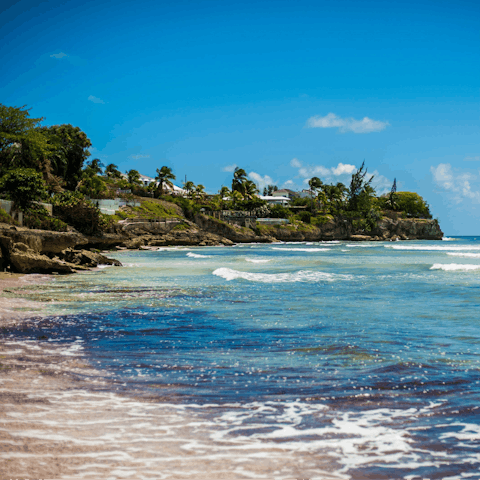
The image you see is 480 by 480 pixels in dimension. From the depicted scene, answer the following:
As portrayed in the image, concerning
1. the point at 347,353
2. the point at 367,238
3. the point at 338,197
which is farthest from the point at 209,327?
the point at 338,197

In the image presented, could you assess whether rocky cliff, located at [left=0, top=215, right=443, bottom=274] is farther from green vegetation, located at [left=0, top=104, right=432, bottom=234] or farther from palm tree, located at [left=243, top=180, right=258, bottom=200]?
palm tree, located at [left=243, top=180, right=258, bottom=200]

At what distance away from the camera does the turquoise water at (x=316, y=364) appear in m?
4.06

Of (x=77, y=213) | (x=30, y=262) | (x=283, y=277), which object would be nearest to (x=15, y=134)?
(x=77, y=213)

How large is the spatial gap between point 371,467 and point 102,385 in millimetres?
3376

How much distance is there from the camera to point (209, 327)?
9305mm

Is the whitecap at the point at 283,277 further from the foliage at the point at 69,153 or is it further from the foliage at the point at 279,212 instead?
the foliage at the point at 279,212

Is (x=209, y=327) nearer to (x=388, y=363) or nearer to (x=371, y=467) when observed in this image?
(x=388, y=363)

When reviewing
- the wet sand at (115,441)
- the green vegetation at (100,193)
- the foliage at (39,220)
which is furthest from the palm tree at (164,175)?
the wet sand at (115,441)

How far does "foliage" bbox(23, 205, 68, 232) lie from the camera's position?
31867 millimetres

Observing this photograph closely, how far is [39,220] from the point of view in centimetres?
3244

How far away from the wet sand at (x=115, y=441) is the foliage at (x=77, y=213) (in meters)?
45.9

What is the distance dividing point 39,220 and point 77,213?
56.0 ft

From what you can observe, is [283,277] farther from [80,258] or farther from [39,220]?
[39,220]

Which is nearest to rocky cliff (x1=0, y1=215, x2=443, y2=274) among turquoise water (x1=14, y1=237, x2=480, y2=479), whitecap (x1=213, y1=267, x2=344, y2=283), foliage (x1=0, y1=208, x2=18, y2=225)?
foliage (x1=0, y1=208, x2=18, y2=225)
